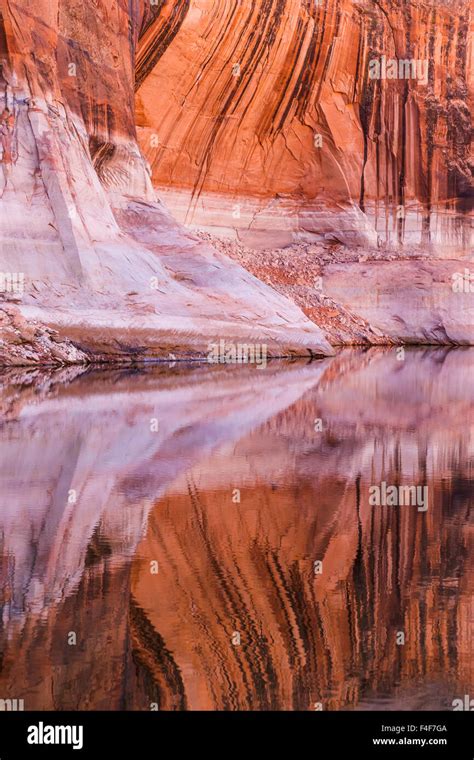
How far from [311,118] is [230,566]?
3488cm

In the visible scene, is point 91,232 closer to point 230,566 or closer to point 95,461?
point 95,461

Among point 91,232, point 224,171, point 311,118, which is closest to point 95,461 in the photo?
point 91,232

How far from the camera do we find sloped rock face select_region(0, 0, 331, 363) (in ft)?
69.2

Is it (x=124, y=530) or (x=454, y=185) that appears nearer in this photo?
(x=124, y=530)

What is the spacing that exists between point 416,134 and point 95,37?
1854cm

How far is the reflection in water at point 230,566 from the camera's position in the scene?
3.85m

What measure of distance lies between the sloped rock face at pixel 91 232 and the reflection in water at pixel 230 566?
33.3 ft

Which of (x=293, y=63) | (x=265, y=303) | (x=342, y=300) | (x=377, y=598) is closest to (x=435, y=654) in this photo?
(x=377, y=598)

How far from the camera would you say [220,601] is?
464 centimetres

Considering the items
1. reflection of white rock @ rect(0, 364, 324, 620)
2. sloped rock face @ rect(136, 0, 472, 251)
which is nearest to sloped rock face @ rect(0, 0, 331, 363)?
reflection of white rock @ rect(0, 364, 324, 620)

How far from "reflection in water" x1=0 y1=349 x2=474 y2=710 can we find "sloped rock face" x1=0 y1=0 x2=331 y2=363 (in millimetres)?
10149

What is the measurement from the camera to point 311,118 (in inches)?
1512

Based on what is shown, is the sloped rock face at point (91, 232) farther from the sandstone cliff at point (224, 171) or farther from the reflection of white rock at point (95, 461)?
the reflection of white rock at point (95, 461)

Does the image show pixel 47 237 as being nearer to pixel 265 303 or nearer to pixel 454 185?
pixel 265 303
